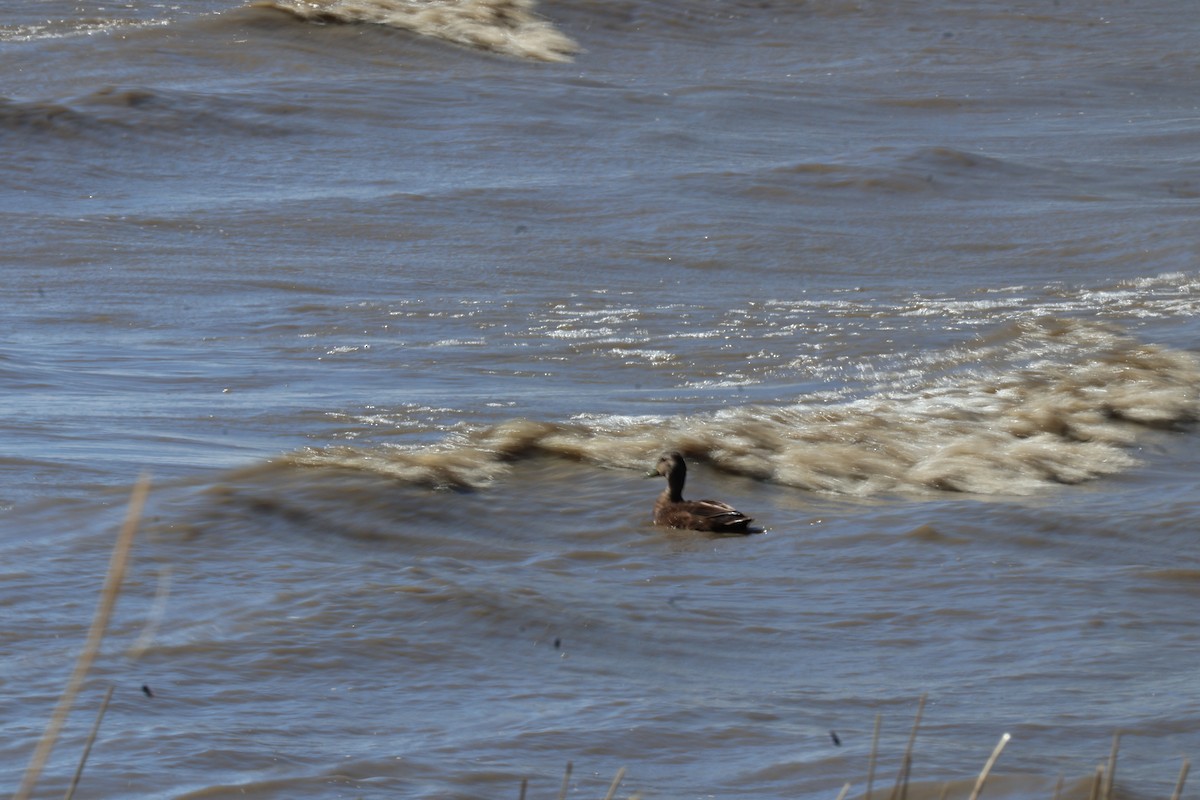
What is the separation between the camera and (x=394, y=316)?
10.3m

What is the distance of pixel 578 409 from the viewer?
8469 millimetres

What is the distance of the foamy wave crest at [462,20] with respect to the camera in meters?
18.5

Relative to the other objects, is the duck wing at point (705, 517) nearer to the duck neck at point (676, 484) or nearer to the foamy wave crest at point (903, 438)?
the duck neck at point (676, 484)

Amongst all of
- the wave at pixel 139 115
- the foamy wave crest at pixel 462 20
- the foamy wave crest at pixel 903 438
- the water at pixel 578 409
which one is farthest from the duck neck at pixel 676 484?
the foamy wave crest at pixel 462 20

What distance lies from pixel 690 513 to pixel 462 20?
43.0ft

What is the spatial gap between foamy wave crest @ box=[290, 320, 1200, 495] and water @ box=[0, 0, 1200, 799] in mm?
32

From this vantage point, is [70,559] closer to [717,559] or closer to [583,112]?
[717,559]

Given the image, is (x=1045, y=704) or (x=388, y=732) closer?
(x=388, y=732)

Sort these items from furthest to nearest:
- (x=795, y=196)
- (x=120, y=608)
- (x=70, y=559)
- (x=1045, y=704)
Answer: (x=795, y=196) → (x=70, y=559) → (x=120, y=608) → (x=1045, y=704)

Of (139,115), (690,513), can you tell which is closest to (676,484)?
(690,513)

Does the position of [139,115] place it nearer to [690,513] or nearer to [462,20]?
[462,20]

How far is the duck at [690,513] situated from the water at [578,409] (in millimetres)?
66

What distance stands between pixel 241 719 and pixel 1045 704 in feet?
6.48

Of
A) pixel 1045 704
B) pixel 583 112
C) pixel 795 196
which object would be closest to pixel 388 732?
pixel 1045 704
